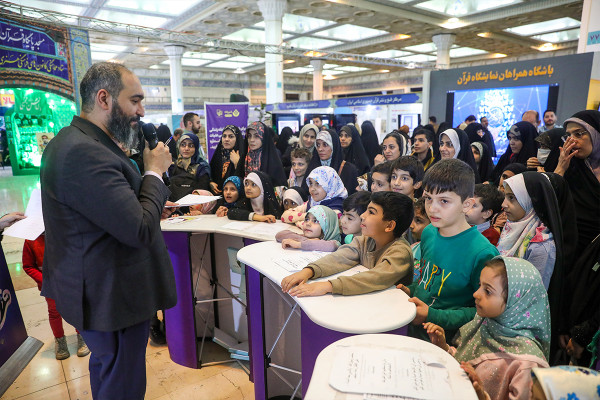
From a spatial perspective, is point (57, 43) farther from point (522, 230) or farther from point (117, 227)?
point (522, 230)

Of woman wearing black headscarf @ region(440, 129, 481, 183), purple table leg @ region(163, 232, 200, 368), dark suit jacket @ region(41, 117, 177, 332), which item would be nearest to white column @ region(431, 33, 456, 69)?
woman wearing black headscarf @ region(440, 129, 481, 183)

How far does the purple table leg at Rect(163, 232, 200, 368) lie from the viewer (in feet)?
8.60

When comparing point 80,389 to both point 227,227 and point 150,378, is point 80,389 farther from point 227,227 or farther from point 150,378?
point 227,227

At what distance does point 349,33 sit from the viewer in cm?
1380

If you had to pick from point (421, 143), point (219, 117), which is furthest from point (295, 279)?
point (219, 117)

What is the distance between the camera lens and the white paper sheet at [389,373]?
35.0 inches

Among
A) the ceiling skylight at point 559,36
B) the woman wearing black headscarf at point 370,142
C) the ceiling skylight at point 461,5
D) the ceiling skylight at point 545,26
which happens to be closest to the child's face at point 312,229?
the woman wearing black headscarf at point 370,142

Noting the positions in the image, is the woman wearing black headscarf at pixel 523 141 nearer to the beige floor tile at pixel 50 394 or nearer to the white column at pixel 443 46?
the beige floor tile at pixel 50 394

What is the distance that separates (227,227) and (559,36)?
1711 cm

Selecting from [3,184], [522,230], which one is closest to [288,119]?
[3,184]

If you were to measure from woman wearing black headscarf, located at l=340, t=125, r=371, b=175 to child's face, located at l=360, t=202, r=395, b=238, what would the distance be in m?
3.04

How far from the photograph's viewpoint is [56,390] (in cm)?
245

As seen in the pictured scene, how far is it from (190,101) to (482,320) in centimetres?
2361

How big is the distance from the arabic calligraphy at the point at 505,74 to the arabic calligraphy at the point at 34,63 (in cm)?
786
